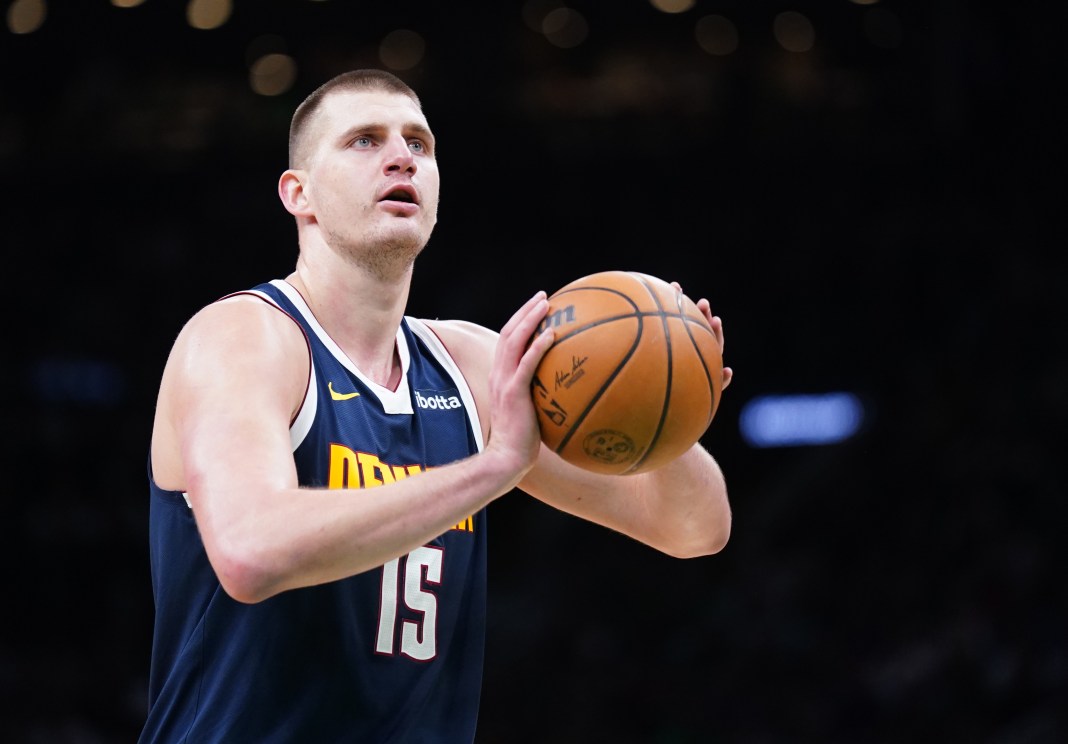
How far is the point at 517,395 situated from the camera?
2.72 m

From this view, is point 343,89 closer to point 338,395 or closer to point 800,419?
point 338,395

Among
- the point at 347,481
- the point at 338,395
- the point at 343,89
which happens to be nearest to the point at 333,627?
the point at 347,481

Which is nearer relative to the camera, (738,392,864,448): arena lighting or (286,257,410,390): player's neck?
(286,257,410,390): player's neck

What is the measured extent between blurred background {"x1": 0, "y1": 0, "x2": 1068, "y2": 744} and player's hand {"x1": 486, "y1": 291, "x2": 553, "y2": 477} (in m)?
7.31

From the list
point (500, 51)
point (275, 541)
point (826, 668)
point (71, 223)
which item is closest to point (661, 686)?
point (826, 668)

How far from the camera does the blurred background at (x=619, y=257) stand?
10086 mm

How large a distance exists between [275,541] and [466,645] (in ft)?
3.36

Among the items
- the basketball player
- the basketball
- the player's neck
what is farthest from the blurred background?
the basketball

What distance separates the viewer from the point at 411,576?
3232 mm

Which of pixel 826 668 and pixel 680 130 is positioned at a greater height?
pixel 680 130

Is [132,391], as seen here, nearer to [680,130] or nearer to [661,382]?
[680,130]

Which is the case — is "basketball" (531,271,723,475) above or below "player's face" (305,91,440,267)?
below

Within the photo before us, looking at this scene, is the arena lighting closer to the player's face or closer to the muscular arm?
the player's face

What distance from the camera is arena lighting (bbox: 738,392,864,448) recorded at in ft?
35.8
